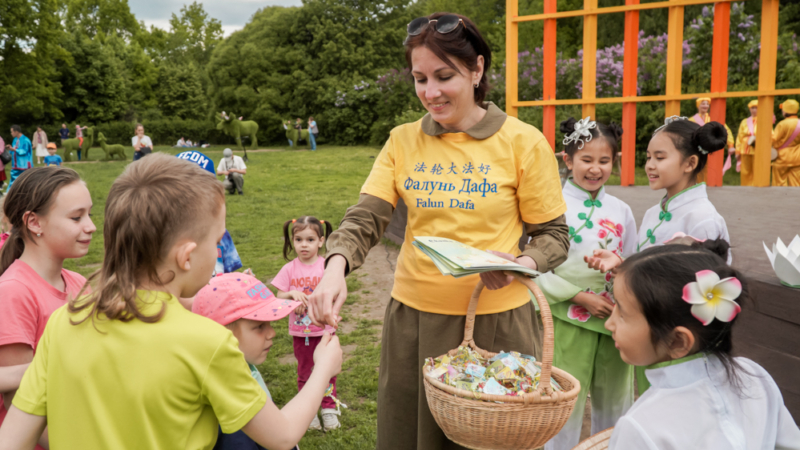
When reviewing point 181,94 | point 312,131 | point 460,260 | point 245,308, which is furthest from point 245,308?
point 181,94

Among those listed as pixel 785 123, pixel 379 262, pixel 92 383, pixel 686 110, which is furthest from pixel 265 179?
pixel 92 383

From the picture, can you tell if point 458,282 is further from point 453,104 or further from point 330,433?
point 330,433

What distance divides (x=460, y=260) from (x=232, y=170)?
1167cm

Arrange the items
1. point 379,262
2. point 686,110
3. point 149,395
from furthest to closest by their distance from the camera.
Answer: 1. point 686,110
2. point 379,262
3. point 149,395

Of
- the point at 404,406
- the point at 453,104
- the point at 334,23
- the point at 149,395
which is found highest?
the point at 334,23

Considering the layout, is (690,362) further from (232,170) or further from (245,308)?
(232,170)

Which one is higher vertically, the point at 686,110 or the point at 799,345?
the point at 686,110

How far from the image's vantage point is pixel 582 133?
2912 mm

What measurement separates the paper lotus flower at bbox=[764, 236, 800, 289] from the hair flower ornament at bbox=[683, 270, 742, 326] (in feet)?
5.39

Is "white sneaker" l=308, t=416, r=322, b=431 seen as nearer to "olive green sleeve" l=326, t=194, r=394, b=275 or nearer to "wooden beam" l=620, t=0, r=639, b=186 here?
"olive green sleeve" l=326, t=194, r=394, b=275

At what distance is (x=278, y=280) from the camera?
3.72m

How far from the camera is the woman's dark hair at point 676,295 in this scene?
4.84 feet

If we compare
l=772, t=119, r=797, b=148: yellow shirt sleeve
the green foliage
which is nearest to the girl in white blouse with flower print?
l=772, t=119, r=797, b=148: yellow shirt sleeve

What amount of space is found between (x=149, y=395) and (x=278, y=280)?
2447 mm
